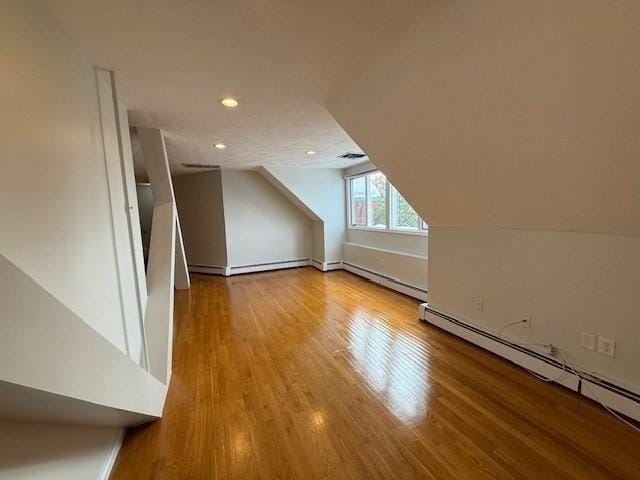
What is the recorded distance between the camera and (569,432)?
5.23ft

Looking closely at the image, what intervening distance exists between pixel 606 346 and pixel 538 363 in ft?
1.47

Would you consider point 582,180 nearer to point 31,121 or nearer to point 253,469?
point 253,469

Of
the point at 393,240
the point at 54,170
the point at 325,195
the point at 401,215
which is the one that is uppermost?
the point at 325,195

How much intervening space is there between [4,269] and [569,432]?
2.61 meters

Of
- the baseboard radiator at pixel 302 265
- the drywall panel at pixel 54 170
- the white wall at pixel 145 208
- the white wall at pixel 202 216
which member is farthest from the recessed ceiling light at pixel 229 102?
the white wall at pixel 145 208

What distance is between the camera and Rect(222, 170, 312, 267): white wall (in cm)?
576

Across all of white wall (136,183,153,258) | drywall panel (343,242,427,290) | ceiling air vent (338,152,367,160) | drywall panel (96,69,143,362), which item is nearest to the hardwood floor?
drywall panel (96,69,143,362)

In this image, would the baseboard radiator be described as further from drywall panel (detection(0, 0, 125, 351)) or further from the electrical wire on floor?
drywall panel (detection(0, 0, 125, 351))

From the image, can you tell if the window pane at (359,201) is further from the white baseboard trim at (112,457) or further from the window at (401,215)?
the white baseboard trim at (112,457)

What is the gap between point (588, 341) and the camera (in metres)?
1.93

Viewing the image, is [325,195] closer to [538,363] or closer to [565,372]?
[538,363]

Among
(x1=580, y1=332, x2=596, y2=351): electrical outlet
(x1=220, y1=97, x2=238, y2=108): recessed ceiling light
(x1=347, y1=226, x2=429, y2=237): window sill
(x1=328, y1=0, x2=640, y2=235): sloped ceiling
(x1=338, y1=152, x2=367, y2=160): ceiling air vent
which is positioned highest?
(x1=338, y1=152, x2=367, y2=160): ceiling air vent

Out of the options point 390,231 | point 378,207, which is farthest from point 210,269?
point 390,231

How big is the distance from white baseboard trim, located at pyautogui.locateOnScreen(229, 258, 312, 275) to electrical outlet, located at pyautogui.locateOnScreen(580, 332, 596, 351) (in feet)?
16.6
